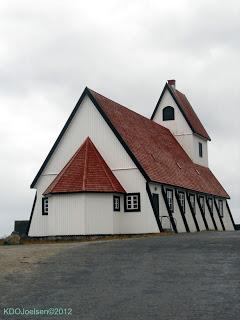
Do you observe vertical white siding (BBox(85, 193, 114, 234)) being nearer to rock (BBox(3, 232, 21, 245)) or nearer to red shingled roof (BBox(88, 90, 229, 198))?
red shingled roof (BBox(88, 90, 229, 198))

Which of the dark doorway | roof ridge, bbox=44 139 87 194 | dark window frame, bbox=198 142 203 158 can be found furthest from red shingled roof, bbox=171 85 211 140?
roof ridge, bbox=44 139 87 194

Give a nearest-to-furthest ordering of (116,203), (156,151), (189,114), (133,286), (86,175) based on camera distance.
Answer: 1. (133,286)
2. (86,175)
3. (116,203)
4. (156,151)
5. (189,114)

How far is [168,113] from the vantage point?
160ft

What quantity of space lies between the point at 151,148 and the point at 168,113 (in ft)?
38.6

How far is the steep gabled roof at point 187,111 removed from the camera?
4812 centimetres

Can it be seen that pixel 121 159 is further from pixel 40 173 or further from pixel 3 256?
pixel 3 256

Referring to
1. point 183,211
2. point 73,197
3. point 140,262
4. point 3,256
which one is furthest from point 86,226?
point 140,262

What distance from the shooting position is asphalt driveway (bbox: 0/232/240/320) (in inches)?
414

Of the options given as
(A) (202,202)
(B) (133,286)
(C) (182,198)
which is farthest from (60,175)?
(B) (133,286)

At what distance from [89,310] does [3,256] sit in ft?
30.3

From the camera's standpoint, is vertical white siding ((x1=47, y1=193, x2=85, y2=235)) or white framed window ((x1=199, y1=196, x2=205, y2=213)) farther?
white framed window ((x1=199, y1=196, x2=205, y2=213))

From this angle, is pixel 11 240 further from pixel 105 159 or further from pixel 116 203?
pixel 105 159

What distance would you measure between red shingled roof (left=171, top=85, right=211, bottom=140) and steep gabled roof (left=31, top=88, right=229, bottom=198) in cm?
256

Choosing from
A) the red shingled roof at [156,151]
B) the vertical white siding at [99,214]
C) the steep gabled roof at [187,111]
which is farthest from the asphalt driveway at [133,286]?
→ the steep gabled roof at [187,111]
